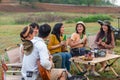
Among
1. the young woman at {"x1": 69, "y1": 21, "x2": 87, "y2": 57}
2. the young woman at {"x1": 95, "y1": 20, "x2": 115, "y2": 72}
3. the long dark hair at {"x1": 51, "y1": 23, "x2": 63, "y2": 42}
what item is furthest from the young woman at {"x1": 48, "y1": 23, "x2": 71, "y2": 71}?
the young woman at {"x1": 95, "y1": 20, "x2": 115, "y2": 72}

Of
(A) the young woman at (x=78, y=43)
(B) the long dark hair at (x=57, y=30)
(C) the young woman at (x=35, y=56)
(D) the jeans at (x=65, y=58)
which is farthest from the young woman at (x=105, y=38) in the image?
(C) the young woman at (x=35, y=56)

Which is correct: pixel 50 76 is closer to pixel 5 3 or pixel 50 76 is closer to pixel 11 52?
pixel 11 52

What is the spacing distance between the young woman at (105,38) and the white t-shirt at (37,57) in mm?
2876

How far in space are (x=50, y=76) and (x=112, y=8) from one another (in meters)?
49.8

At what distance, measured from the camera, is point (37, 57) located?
4656 mm

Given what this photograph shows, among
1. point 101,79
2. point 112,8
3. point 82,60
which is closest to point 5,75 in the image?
point 82,60

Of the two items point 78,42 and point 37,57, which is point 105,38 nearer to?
point 78,42

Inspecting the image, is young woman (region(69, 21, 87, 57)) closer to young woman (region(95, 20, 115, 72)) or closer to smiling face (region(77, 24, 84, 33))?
smiling face (region(77, 24, 84, 33))

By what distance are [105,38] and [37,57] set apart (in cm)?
304

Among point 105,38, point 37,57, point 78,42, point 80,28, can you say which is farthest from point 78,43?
point 37,57

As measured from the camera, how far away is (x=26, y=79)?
4734mm

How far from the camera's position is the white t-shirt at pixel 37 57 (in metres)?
4.54

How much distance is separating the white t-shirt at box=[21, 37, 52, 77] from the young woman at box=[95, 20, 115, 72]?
288cm

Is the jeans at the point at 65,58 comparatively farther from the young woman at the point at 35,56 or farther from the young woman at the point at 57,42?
the young woman at the point at 35,56
